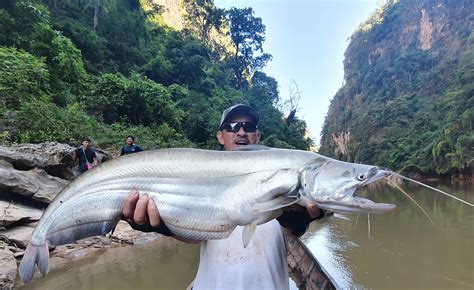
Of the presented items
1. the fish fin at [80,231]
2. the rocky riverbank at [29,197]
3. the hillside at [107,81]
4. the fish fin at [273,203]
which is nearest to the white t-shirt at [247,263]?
the fish fin at [273,203]

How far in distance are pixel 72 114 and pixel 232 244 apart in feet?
37.6

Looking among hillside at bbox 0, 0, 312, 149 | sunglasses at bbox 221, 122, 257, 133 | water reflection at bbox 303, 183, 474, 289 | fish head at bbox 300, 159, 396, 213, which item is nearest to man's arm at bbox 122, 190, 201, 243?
fish head at bbox 300, 159, 396, 213

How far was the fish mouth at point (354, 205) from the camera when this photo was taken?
155cm

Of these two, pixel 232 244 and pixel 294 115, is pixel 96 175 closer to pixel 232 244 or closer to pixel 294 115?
pixel 232 244

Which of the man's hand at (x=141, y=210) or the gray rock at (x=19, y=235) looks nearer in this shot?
the man's hand at (x=141, y=210)

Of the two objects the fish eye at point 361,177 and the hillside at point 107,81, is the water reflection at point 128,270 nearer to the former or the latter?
the hillside at point 107,81

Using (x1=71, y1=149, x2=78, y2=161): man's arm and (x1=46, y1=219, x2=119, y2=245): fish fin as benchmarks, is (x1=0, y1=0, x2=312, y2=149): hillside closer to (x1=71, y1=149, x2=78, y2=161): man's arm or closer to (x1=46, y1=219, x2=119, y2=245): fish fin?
(x1=71, y1=149, x2=78, y2=161): man's arm

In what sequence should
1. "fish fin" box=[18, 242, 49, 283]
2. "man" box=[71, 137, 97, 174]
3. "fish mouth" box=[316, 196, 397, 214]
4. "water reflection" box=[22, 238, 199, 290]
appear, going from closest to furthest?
"fish mouth" box=[316, 196, 397, 214] < "fish fin" box=[18, 242, 49, 283] < "water reflection" box=[22, 238, 199, 290] < "man" box=[71, 137, 97, 174]

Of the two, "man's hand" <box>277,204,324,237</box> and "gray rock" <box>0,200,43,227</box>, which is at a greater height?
"man's hand" <box>277,204,324,237</box>

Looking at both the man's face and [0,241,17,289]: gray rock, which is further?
[0,241,17,289]: gray rock

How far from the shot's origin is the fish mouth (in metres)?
1.55

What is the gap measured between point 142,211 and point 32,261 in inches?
25.5

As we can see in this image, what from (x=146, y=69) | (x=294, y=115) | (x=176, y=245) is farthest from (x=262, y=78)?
(x=176, y=245)

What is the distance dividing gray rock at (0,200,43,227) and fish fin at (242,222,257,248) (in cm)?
694
